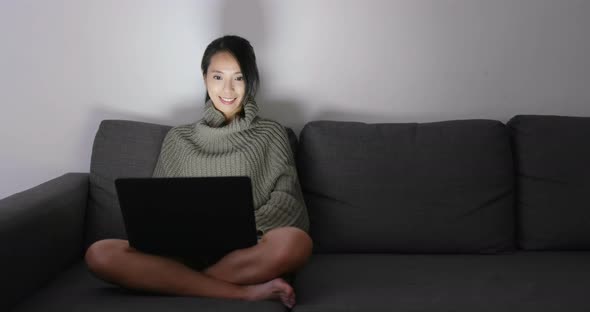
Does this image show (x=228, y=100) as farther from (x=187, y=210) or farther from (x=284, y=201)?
(x=187, y=210)

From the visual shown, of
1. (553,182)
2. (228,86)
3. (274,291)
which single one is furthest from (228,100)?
(553,182)

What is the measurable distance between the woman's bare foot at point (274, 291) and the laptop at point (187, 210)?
5.5 inches

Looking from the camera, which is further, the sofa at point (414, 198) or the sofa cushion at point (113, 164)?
the sofa cushion at point (113, 164)

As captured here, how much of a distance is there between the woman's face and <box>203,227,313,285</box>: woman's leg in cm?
55

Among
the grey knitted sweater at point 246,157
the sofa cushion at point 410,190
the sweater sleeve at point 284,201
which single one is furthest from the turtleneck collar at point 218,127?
the sofa cushion at point 410,190

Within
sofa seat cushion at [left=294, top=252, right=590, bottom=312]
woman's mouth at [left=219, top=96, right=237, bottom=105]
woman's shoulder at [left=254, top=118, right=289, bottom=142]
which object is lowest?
sofa seat cushion at [left=294, top=252, right=590, bottom=312]

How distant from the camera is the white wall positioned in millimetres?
2189

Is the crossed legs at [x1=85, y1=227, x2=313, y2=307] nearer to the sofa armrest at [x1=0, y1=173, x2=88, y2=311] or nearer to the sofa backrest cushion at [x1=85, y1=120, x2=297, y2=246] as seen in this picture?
the sofa armrest at [x1=0, y1=173, x2=88, y2=311]

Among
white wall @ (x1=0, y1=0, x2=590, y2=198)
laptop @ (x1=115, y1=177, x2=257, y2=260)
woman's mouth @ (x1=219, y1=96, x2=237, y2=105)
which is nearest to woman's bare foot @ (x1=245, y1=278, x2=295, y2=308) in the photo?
laptop @ (x1=115, y1=177, x2=257, y2=260)

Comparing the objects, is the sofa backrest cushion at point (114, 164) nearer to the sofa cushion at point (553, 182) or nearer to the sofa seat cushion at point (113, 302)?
the sofa seat cushion at point (113, 302)

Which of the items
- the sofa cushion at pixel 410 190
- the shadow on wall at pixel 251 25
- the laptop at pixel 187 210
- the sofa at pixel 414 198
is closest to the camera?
the laptop at pixel 187 210

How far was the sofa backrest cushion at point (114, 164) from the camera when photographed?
193 centimetres

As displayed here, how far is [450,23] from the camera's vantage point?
2209mm

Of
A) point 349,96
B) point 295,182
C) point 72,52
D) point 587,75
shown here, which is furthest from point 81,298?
point 587,75
